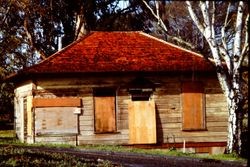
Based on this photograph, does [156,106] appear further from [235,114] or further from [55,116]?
[235,114]

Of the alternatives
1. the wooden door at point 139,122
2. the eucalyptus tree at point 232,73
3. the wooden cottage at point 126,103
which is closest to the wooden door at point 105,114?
the wooden cottage at point 126,103

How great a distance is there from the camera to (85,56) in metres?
30.4

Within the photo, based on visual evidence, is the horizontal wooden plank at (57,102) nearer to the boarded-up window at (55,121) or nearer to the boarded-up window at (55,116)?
the boarded-up window at (55,116)

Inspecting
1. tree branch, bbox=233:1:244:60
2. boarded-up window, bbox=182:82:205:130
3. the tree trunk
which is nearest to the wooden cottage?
boarded-up window, bbox=182:82:205:130

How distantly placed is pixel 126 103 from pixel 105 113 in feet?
3.62

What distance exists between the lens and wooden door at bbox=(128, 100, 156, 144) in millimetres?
29016

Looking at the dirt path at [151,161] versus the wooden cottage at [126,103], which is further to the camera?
the wooden cottage at [126,103]

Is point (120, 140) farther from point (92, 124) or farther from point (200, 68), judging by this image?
point (200, 68)

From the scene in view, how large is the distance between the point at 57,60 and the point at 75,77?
62.2 inches

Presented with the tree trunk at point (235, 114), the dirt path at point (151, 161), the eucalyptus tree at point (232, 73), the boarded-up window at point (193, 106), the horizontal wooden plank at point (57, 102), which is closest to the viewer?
the dirt path at point (151, 161)

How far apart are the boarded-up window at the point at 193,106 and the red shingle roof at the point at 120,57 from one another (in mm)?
927

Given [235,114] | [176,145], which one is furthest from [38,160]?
[176,145]

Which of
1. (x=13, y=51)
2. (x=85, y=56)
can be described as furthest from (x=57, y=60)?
(x=13, y=51)

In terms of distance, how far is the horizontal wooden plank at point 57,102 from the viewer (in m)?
28.7
